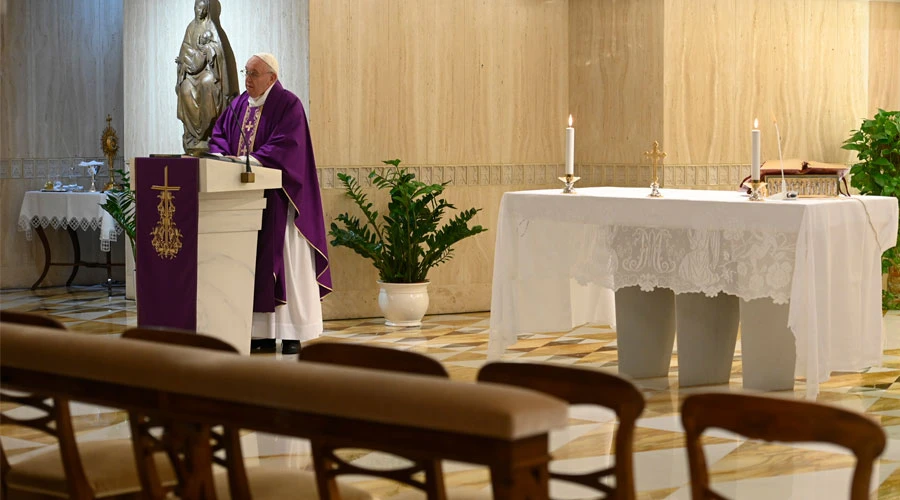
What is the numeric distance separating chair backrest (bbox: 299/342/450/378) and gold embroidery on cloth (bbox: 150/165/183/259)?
13.9 ft

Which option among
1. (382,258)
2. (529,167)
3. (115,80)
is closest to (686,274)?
(382,258)

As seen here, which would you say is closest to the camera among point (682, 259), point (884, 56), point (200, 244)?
point (682, 259)

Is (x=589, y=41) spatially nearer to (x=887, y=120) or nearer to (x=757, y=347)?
(x=887, y=120)

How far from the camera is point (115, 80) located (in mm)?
13141

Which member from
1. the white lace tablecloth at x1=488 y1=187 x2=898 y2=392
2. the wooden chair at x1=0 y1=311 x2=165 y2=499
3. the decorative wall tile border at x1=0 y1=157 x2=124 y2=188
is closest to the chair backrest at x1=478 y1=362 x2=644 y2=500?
the wooden chair at x1=0 y1=311 x2=165 y2=499

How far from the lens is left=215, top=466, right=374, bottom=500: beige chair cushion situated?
3.18m

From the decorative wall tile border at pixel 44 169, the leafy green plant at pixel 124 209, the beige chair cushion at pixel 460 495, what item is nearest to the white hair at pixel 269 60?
the leafy green plant at pixel 124 209

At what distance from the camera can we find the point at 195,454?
271cm

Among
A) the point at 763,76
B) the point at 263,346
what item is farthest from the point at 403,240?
the point at 763,76

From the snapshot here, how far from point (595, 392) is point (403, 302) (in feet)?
24.1

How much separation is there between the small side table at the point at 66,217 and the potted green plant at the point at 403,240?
119 inches

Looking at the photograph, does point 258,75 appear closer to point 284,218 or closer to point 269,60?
point 269,60

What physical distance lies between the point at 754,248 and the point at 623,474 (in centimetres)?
396

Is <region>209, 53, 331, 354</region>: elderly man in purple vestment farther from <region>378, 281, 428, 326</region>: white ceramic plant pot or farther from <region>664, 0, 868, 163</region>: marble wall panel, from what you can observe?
<region>664, 0, 868, 163</region>: marble wall panel
